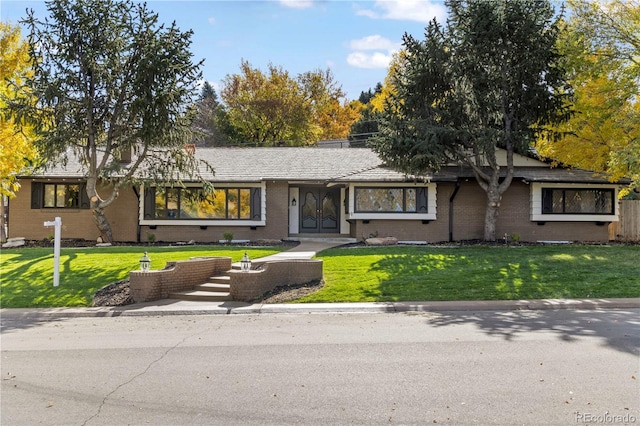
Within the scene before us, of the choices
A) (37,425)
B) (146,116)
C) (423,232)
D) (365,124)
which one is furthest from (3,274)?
(365,124)

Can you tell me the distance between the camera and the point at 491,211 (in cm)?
2055

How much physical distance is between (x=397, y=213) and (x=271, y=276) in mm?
9735

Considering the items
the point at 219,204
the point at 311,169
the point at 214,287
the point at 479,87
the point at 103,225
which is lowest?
the point at 214,287

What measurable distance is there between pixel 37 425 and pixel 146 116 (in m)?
15.5

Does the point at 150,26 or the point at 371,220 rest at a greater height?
the point at 150,26

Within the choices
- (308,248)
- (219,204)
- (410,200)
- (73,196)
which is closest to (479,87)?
(410,200)

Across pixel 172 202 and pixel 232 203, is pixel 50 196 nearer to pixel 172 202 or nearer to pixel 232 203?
pixel 172 202

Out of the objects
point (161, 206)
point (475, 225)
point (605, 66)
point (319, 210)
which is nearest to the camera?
point (605, 66)

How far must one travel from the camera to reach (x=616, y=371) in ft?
20.8

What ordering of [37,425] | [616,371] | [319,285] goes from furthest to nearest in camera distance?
[319,285]
[616,371]
[37,425]

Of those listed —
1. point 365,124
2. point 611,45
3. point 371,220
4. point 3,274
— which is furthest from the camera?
point 365,124

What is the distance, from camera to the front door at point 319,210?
24.6m

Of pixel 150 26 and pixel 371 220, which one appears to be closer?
pixel 150 26

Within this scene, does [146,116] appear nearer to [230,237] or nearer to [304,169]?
[230,237]
